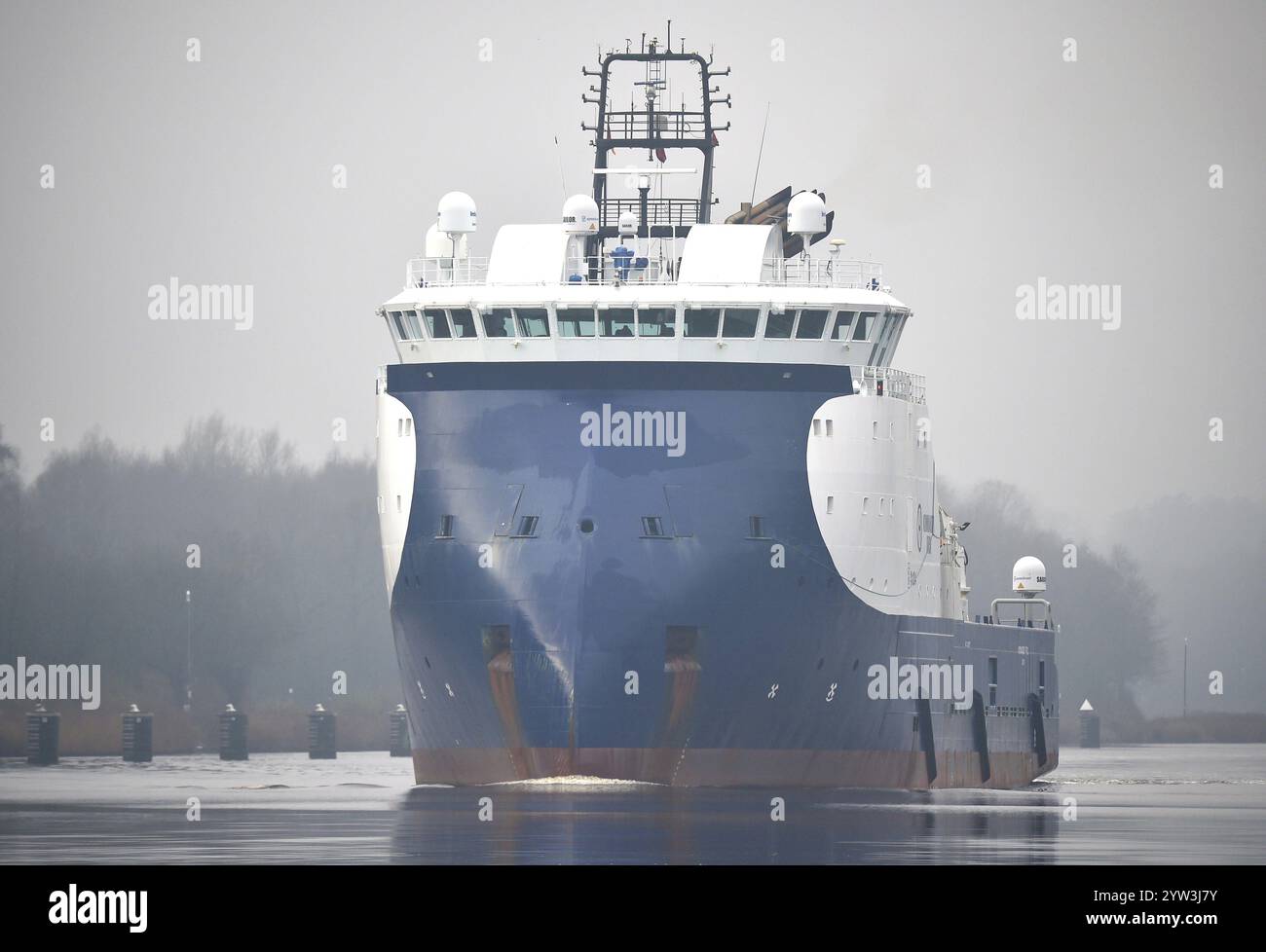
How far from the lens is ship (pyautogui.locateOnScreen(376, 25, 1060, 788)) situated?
214 feet

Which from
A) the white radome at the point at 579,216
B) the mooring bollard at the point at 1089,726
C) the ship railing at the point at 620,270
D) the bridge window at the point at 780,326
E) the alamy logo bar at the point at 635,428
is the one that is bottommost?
the mooring bollard at the point at 1089,726

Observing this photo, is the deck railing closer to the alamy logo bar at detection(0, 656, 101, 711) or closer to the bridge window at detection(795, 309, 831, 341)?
the bridge window at detection(795, 309, 831, 341)

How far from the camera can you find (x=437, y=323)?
69.9m

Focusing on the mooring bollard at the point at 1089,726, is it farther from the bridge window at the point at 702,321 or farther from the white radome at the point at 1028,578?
the bridge window at the point at 702,321

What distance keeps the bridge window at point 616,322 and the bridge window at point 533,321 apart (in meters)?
1.28

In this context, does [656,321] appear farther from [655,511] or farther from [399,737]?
[399,737]

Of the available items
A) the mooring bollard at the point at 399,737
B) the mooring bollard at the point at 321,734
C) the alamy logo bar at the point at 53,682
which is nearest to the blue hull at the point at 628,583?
the alamy logo bar at the point at 53,682

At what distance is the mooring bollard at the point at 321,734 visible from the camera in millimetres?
112125

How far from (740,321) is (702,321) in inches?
34.2

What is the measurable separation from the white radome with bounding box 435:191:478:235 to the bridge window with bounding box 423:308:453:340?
2.93 metres

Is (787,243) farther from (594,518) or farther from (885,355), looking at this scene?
(594,518)
